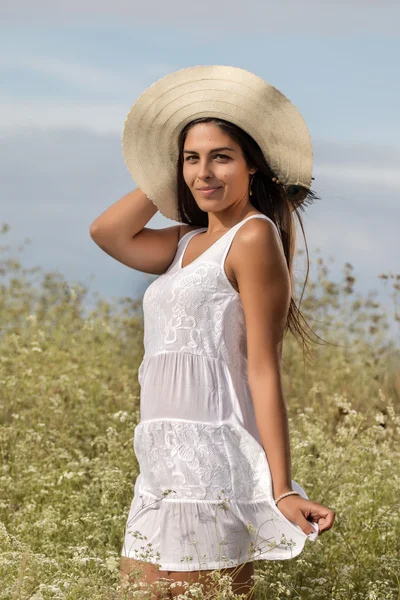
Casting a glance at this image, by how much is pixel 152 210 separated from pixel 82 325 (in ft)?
14.8

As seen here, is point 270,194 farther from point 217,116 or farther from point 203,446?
point 203,446

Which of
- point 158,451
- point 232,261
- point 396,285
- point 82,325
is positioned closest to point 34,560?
point 158,451

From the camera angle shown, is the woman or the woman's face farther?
the woman's face

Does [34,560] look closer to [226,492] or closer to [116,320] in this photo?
[226,492]

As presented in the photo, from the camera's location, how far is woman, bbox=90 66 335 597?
2.83 m

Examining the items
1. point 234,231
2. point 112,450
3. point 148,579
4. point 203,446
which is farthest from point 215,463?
point 112,450

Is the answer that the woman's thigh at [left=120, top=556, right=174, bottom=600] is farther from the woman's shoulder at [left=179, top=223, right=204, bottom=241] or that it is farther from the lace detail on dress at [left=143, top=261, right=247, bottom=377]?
the woman's shoulder at [left=179, top=223, right=204, bottom=241]

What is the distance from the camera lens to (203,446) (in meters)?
2.85

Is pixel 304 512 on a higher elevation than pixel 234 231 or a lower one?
lower

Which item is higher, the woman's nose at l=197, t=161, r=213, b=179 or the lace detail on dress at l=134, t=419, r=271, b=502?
the woman's nose at l=197, t=161, r=213, b=179

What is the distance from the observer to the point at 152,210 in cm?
338

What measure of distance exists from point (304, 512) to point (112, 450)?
7.74 feet

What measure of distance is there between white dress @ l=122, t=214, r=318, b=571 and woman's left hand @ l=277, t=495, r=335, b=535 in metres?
0.02

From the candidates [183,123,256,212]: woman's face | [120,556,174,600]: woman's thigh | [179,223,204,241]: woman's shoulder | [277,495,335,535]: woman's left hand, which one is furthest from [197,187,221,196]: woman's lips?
[120,556,174,600]: woman's thigh
